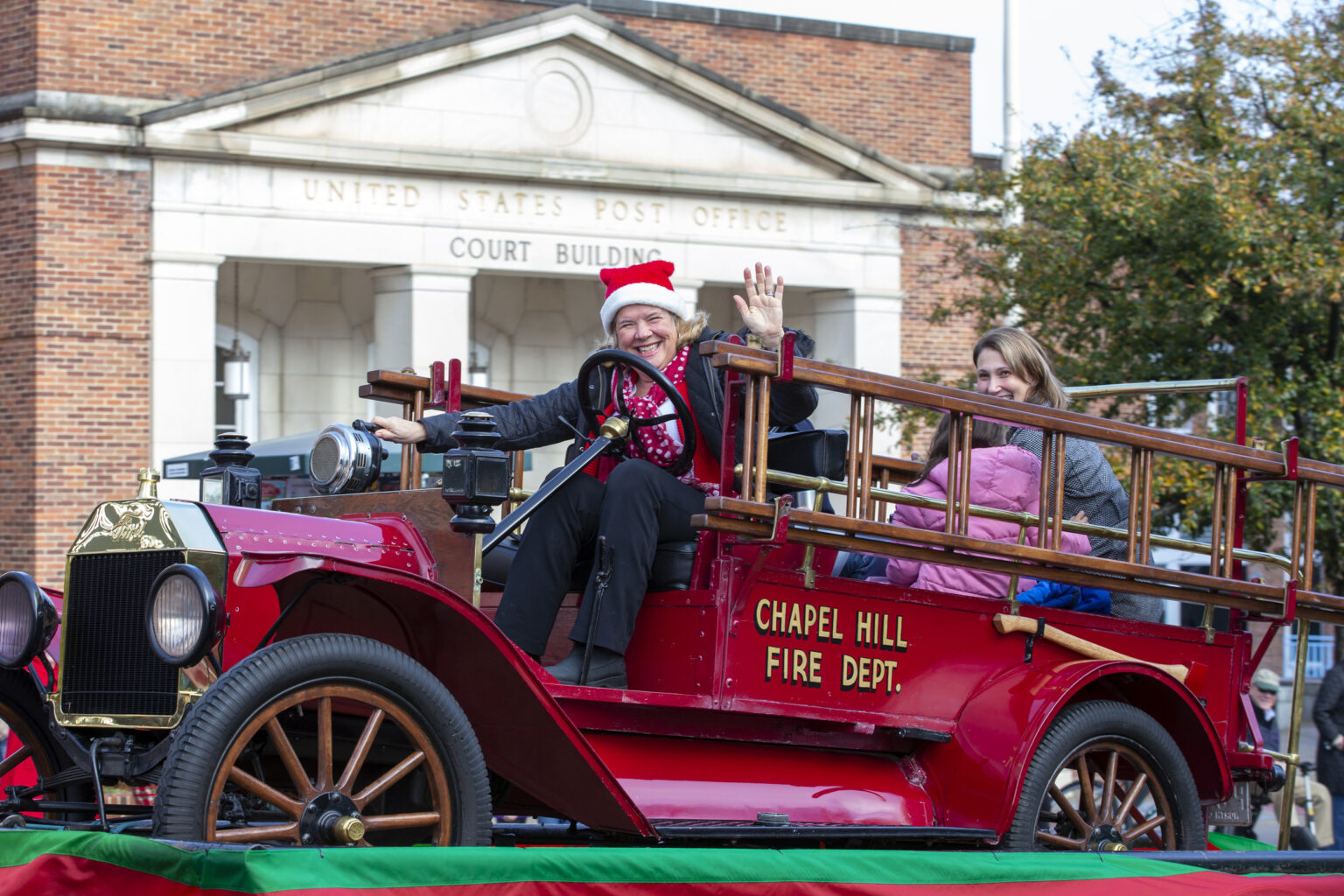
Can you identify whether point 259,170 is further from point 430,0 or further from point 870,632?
point 870,632

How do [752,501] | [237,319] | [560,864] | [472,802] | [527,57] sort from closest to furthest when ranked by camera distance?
1. [560,864]
2. [472,802]
3. [752,501]
4. [527,57]
5. [237,319]

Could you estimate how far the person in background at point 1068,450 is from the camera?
599cm

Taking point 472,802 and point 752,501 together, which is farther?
point 752,501

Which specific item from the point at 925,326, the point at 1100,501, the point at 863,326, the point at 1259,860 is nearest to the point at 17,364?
the point at 863,326

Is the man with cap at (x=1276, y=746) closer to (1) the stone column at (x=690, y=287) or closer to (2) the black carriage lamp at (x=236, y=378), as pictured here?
(1) the stone column at (x=690, y=287)

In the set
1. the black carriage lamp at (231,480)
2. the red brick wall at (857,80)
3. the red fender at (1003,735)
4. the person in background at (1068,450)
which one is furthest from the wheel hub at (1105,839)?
the red brick wall at (857,80)

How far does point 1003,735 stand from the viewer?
16.9 ft

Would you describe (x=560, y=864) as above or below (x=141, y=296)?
below

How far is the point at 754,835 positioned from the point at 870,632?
824mm

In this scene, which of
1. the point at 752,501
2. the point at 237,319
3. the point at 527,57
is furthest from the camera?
the point at 237,319

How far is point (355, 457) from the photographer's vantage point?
493 cm

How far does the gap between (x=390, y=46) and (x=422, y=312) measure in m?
3.45

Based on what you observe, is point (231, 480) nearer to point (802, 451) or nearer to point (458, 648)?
point (458, 648)

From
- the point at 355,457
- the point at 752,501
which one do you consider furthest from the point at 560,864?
the point at 355,457
